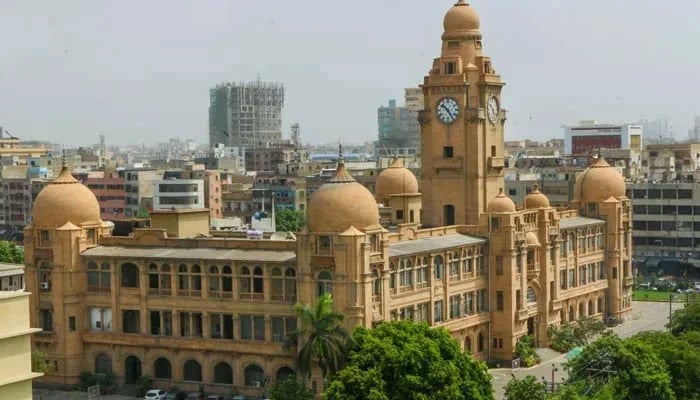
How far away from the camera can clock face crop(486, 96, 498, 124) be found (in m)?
100

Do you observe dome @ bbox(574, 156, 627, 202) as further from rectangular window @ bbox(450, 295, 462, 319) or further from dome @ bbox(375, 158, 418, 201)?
rectangular window @ bbox(450, 295, 462, 319)

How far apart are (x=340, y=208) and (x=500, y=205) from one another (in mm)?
20167

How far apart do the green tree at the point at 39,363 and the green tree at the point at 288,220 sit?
67744 millimetres

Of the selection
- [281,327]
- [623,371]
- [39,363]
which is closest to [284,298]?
[281,327]

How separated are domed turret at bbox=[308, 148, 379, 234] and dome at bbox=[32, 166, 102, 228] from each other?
17.6m

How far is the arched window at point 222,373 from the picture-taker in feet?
269

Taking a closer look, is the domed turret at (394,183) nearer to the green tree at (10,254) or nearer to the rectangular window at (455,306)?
the rectangular window at (455,306)

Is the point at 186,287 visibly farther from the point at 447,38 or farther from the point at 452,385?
the point at 447,38

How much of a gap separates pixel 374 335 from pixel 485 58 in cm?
3586

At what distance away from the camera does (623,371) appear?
68062 mm

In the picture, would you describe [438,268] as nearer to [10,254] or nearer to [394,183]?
[394,183]

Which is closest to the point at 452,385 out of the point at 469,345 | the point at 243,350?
the point at 243,350

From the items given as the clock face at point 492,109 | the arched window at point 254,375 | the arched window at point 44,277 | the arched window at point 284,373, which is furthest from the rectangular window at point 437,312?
the arched window at point 44,277

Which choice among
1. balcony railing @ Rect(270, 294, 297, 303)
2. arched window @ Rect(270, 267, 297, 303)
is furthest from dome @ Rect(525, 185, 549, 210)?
balcony railing @ Rect(270, 294, 297, 303)
